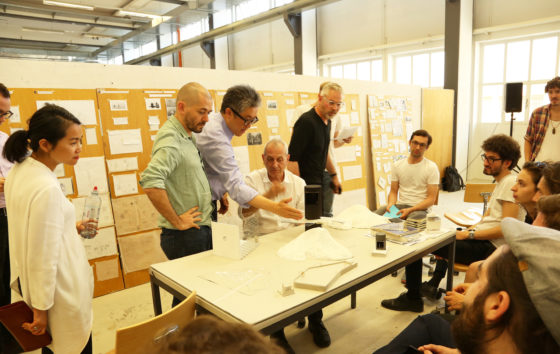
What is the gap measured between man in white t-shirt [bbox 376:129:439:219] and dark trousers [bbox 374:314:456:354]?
1961 millimetres

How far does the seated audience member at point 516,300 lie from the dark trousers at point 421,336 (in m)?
0.44

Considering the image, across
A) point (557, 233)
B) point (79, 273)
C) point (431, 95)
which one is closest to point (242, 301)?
point (79, 273)

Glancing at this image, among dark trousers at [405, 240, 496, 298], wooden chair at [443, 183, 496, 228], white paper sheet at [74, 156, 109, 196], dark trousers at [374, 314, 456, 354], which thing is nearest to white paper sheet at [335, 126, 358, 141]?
wooden chair at [443, 183, 496, 228]

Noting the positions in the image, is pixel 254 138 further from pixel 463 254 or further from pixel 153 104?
pixel 463 254

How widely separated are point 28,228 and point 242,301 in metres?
0.85

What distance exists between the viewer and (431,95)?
661 cm

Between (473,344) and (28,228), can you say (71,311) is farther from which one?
(473,344)

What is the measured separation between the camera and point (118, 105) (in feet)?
10.3

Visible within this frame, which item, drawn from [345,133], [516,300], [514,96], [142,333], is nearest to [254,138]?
[345,133]

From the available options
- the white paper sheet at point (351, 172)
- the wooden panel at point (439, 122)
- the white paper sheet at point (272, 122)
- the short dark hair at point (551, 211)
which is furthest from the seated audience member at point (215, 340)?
the wooden panel at point (439, 122)

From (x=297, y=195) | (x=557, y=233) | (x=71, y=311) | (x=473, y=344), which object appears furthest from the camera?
(x=297, y=195)

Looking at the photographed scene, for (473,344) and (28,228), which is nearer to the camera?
(473,344)

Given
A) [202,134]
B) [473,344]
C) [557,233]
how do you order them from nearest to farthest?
[557,233]
[473,344]
[202,134]

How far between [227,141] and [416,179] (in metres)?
2.11
